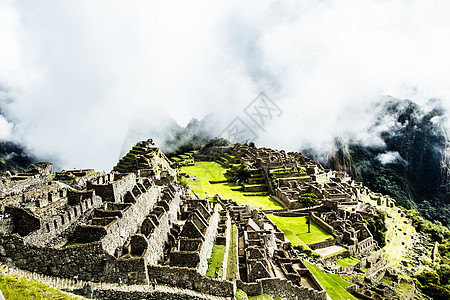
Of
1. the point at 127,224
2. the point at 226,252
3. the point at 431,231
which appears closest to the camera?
the point at 127,224

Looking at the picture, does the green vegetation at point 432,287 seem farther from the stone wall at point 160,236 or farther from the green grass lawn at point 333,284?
the stone wall at point 160,236

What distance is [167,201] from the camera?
27.5 metres

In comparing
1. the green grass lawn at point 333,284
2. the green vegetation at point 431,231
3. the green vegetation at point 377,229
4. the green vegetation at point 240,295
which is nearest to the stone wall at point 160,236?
the green vegetation at point 240,295

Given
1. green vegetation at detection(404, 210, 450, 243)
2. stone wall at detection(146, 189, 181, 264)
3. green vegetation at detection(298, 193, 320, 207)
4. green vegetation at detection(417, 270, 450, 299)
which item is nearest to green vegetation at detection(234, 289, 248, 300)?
stone wall at detection(146, 189, 181, 264)

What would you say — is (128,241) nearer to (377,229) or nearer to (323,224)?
(323,224)

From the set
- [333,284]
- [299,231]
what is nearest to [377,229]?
[299,231]

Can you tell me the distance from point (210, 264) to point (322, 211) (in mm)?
35499

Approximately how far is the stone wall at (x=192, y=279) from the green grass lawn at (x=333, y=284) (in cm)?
1414

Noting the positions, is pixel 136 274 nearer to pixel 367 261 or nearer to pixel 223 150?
pixel 367 261

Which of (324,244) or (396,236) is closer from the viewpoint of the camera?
(324,244)

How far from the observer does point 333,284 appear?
101 feet

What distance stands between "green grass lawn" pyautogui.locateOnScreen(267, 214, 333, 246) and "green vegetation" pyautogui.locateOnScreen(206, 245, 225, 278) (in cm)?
1654

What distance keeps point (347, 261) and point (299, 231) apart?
755cm

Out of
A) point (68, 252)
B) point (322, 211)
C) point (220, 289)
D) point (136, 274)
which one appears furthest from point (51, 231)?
point (322, 211)
